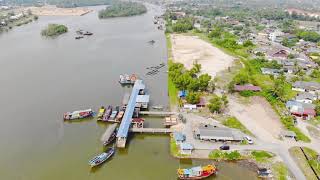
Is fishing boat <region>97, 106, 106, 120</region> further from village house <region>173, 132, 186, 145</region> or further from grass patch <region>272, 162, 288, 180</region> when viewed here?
grass patch <region>272, 162, 288, 180</region>

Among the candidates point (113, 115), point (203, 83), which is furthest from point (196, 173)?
point (203, 83)

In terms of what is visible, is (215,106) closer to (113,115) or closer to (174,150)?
(174,150)

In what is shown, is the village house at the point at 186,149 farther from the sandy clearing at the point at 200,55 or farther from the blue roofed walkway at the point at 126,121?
the sandy clearing at the point at 200,55

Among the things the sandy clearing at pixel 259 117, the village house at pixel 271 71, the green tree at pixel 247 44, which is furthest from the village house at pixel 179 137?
the green tree at pixel 247 44

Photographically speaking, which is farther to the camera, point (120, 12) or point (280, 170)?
point (120, 12)

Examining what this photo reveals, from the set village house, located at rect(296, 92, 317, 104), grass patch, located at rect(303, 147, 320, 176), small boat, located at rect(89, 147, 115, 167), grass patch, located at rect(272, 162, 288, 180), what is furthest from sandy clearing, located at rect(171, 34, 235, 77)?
small boat, located at rect(89, 147, 115, 167)

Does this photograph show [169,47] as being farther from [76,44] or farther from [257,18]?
[257,18]
